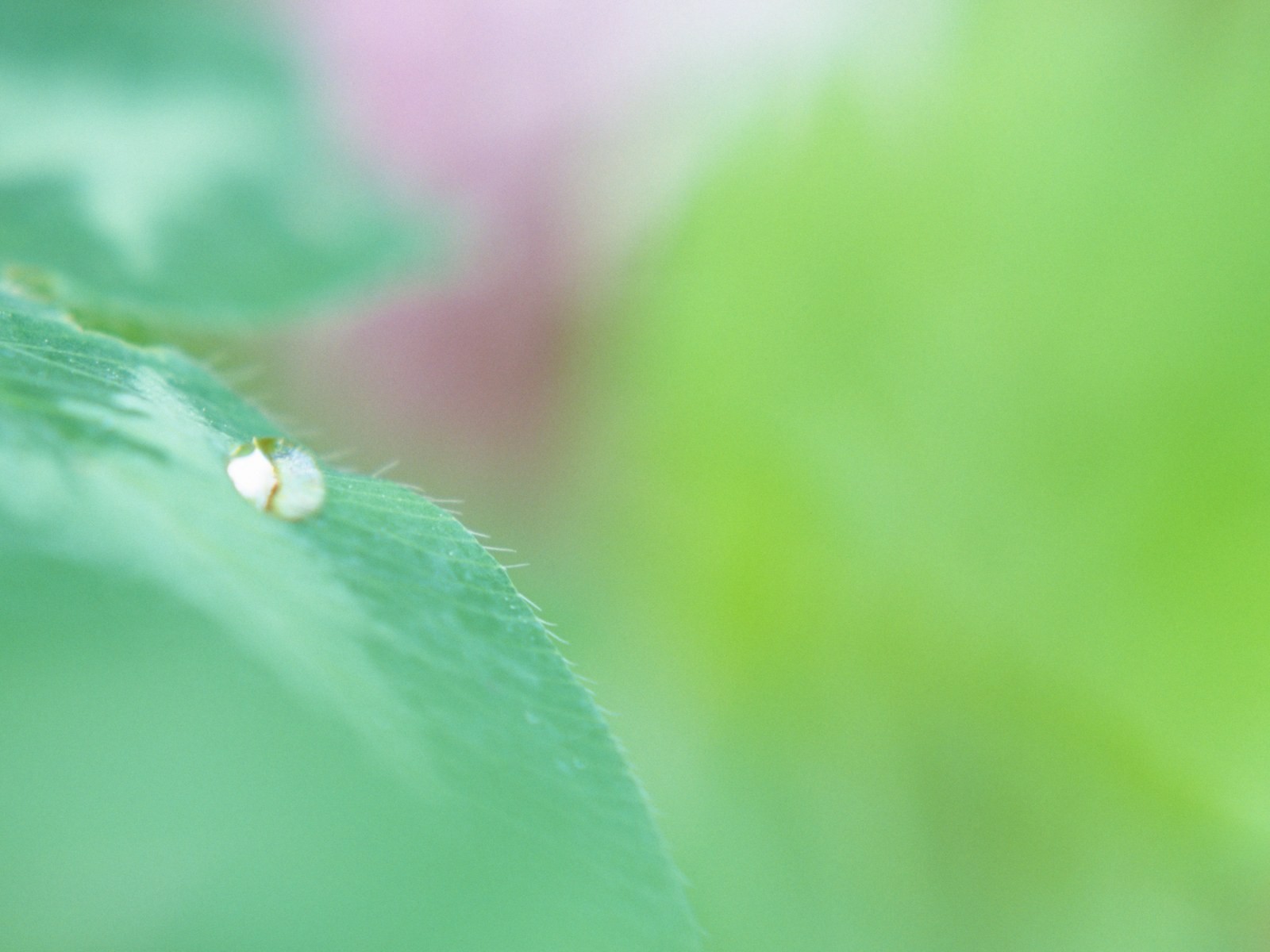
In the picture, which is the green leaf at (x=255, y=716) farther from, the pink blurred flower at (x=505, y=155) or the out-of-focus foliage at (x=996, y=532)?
the pink blurred flower at (x=505, y=155)

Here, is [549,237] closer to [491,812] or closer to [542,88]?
[542,88]

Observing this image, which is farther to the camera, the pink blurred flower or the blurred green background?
the pink blurred flower

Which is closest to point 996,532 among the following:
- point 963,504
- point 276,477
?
point 963,504

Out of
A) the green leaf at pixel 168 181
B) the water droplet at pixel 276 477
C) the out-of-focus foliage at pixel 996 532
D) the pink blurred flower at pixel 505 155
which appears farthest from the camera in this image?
the pink blurred flower at pixel 505 155

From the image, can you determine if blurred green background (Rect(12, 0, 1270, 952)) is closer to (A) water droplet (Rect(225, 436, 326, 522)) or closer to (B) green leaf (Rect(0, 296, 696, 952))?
(B) green leaf (Rect(0, 296, 696, 952))

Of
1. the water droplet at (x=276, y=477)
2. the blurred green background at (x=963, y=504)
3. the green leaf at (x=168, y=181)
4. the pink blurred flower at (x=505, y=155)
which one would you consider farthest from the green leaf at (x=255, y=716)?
the pink blurred flower at (x=505, y=155)

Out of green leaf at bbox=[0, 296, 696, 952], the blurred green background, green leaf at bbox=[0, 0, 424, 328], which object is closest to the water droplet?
green leaf at bbox=[0, 296, 696, 952]
